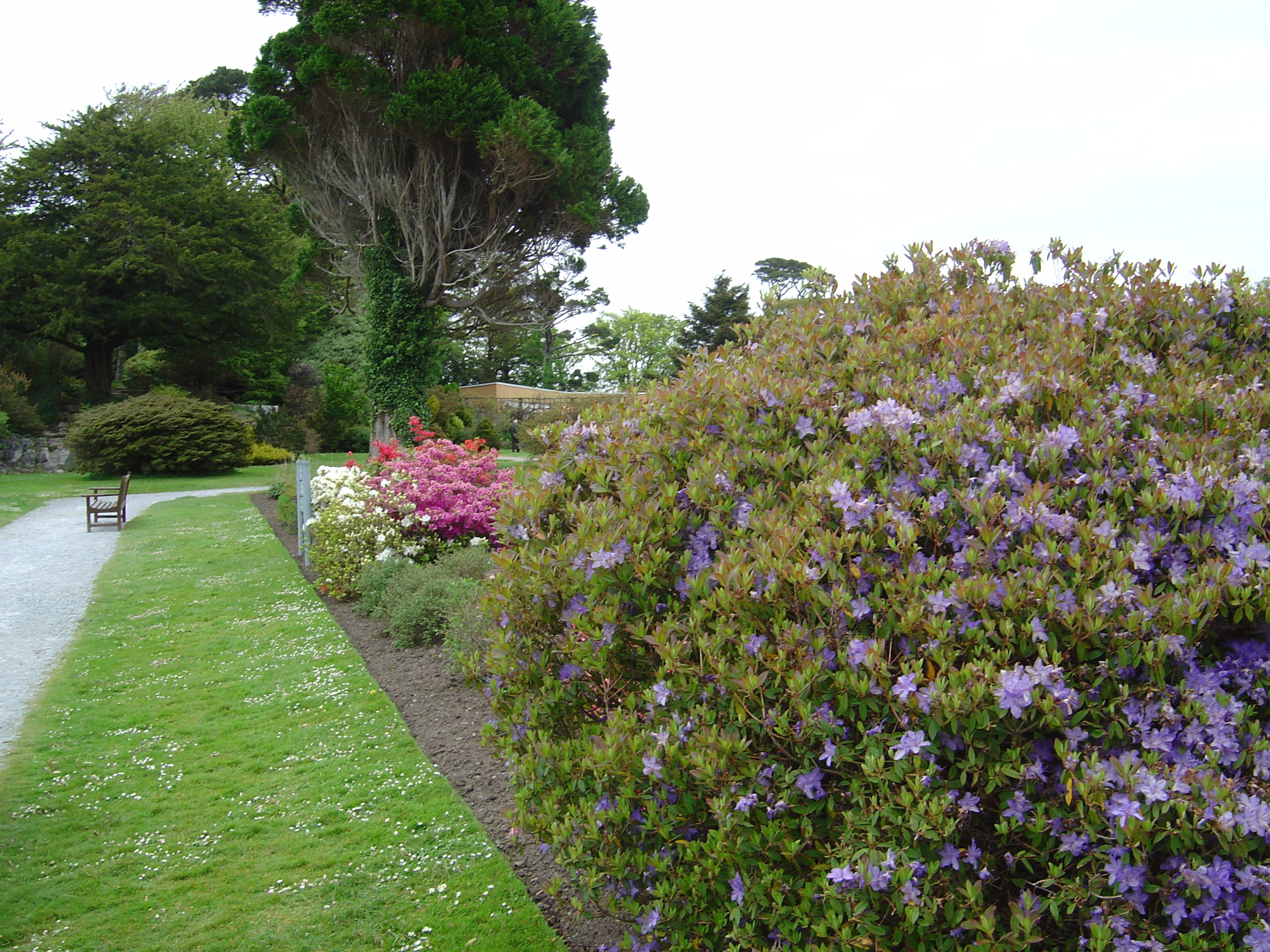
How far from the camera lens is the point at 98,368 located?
2989 centimetres

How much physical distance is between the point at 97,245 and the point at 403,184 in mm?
14966

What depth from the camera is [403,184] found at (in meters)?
19.5

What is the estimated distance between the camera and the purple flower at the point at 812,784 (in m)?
1.84

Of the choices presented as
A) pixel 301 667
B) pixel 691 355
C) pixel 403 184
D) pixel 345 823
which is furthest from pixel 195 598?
pixel 403 184

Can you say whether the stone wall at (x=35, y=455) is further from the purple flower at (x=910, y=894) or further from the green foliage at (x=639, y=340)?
the green foliage at (x=639, y=340)

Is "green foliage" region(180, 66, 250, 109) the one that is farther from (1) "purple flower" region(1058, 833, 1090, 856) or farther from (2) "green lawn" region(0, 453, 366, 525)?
(1) "purple flower" region(1058, 833, 1090, 856)

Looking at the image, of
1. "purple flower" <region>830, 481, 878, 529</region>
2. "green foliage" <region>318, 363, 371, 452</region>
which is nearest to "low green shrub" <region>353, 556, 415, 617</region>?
"purple flower" <region>830, 481, 878, 529</region>

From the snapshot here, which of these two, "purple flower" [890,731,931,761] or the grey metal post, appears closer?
"purple flower" [890,731,931,761]

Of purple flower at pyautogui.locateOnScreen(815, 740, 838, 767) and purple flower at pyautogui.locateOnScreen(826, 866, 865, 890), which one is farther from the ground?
purple flower at pyautogui.locateOnScreen(815, 740, 838, 767)

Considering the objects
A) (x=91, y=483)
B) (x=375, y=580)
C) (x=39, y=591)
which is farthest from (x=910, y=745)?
(x=91, y=483)

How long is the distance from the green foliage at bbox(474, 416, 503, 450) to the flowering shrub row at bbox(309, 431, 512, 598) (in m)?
21.2

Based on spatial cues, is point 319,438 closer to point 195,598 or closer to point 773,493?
point 195,598

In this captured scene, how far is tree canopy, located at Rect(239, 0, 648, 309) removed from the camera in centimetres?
1805

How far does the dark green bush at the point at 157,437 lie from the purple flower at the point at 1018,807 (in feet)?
80.7
